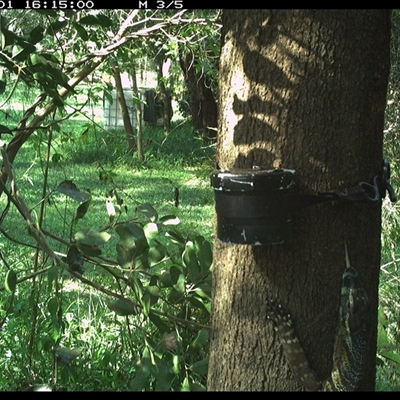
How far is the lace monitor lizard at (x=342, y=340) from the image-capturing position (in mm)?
2033

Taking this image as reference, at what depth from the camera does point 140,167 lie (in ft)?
34.1

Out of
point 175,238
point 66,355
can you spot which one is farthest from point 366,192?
point 66,355

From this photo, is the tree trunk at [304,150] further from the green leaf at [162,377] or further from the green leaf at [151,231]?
the green leaf at [151,231]

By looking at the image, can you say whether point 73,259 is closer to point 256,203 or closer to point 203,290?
point 203,290

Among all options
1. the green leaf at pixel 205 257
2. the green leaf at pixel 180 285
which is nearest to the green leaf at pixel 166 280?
the green leaf at pixel 180 285

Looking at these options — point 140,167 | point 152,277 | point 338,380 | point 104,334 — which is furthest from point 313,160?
point 140,167

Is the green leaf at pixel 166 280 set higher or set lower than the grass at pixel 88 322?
higher

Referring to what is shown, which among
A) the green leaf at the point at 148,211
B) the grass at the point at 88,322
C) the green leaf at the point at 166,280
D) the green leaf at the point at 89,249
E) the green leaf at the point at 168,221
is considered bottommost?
the grass at the point at 88,322

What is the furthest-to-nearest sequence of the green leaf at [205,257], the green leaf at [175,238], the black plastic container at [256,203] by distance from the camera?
the green leaf at [175,238] → the green leaf at [205,257] → the black plastic container at [256,203]

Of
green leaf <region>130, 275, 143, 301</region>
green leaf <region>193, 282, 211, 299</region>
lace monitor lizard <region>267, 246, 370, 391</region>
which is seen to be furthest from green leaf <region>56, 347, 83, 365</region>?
lace monitor lizard <region>267, 246, 370, 391</region>

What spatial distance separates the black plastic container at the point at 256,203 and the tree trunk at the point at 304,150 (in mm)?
81

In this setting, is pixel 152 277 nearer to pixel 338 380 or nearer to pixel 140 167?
pixel 338 380

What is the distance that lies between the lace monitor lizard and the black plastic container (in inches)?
8.5

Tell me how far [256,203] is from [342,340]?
1.48 feet
